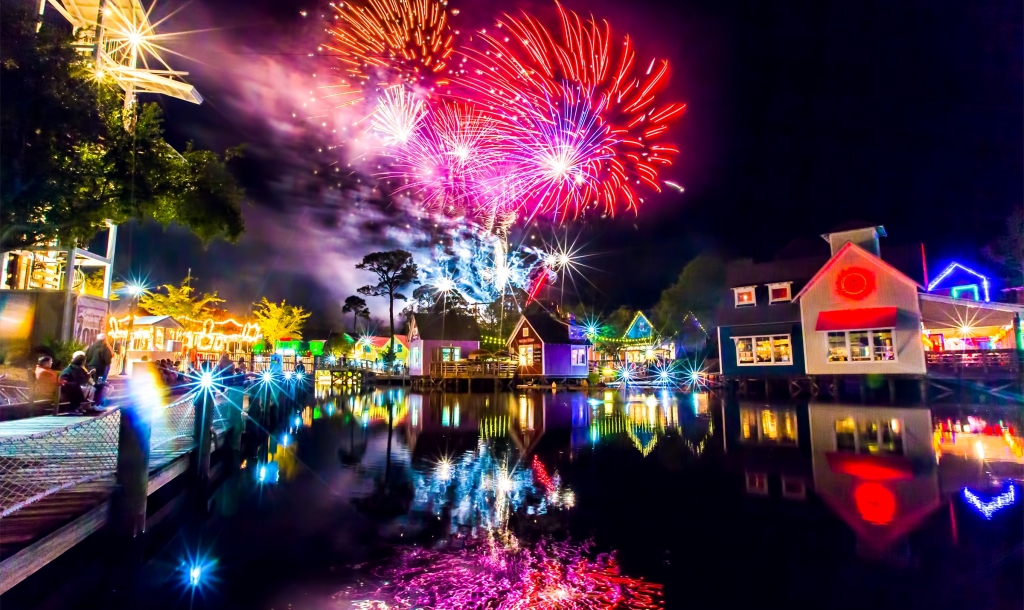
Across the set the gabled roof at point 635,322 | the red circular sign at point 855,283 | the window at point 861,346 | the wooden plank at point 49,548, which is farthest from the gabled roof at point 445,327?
the wooden plank at point 49,548

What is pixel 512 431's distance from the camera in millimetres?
16453

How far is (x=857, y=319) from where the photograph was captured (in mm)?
28156

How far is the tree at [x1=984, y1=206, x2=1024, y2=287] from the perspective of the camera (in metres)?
38.5

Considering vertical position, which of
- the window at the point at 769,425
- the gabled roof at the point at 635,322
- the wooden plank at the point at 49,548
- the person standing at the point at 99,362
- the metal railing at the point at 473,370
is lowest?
the window at the point at 769,425

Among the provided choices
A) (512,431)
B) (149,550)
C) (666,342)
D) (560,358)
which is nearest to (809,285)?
(666,342)

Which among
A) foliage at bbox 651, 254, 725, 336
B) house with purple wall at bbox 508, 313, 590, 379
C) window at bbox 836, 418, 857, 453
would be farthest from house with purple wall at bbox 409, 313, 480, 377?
window at bbox 836, 418, 857, 453

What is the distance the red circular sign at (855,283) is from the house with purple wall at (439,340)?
31.3m

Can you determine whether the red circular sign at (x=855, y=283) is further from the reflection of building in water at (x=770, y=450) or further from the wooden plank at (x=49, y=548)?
the wooden plank at (x=49, y=548)

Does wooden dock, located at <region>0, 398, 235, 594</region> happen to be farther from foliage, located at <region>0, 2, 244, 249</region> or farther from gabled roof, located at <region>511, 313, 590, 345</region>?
gabled roof, located at <region>511, 313, 590, 345</region>

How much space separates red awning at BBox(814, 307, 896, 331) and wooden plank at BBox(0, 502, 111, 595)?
104ft

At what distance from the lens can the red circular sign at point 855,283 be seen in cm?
A: 2851

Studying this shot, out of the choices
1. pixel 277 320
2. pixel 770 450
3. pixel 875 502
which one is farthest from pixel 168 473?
pixel 277 320

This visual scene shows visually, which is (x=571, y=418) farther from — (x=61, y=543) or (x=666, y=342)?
(x=666, y=342)

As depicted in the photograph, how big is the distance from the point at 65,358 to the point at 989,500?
21.1 m
